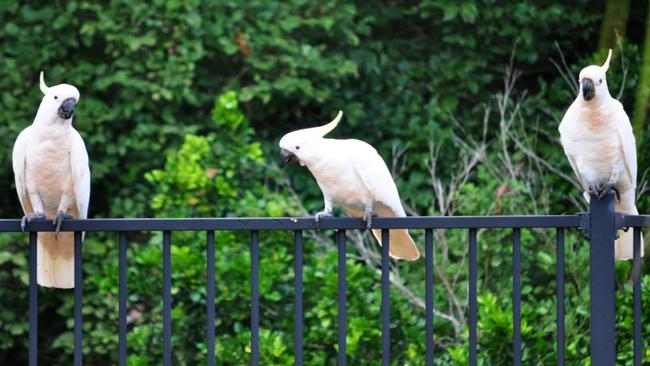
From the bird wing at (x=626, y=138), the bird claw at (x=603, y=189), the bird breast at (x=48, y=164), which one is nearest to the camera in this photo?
the bird claw at (x=603, y=189)

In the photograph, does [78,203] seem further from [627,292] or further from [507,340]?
[627,292]

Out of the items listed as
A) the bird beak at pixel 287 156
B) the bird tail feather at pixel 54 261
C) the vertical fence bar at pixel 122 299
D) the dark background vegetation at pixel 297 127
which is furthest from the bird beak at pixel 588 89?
the bird tail feather at pixel 54 261

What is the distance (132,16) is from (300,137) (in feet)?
7.62

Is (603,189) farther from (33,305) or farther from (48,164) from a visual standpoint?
(48,164)

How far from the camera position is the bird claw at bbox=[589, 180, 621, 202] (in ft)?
8.40

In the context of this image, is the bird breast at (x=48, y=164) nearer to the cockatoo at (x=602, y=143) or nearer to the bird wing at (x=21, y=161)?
the bird wing at (x=21, y=161)

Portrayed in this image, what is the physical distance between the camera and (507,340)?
3832 millimetres

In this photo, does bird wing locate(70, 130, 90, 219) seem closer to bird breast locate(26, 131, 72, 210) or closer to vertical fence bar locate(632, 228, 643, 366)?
bird breast locate(26, 131, 72, 210)

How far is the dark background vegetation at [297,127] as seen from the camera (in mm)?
4207

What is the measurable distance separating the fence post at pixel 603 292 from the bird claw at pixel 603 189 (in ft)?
0.27

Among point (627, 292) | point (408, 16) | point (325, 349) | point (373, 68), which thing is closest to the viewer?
point (627, 292)

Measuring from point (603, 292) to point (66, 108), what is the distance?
1563mm

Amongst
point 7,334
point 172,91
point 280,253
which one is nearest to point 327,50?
point 172,91

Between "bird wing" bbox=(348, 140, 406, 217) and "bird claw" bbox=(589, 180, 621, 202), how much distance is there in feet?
1.84
